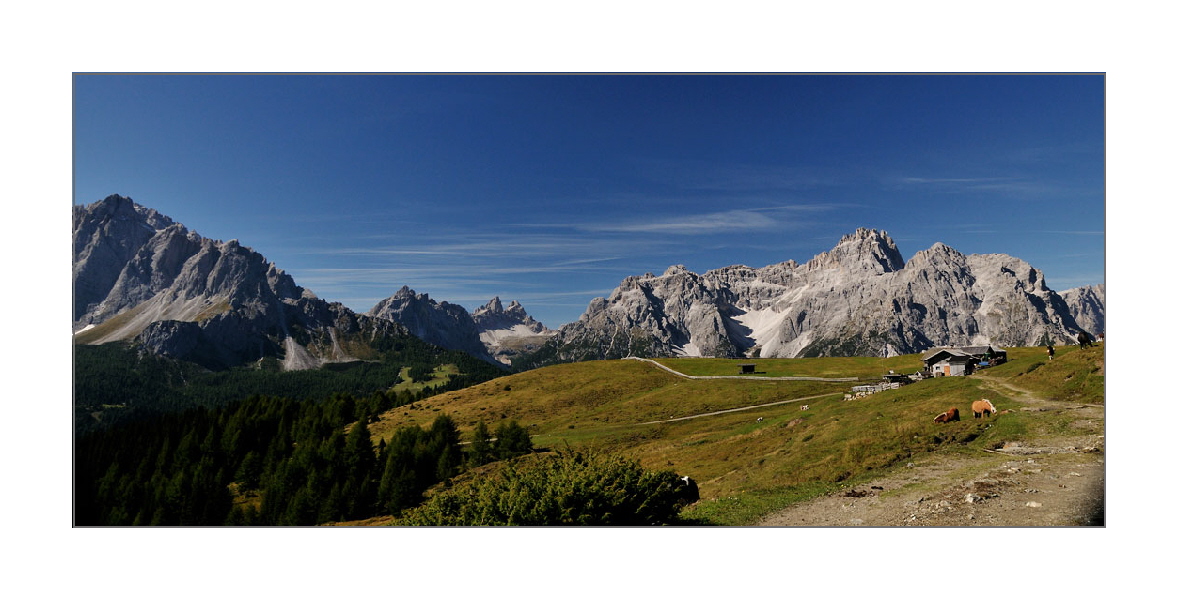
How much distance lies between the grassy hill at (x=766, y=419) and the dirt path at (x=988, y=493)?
2.81 ft

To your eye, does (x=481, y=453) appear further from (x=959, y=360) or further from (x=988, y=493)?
(x=959, y=360)

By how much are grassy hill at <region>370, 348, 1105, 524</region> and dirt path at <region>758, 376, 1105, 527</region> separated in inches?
33.7

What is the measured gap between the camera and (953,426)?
25.7 m

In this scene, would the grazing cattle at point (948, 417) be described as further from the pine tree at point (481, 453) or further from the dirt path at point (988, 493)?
the pine tree at point (481, 453)

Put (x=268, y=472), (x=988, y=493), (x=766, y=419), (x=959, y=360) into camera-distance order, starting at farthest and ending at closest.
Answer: (x=959, y=360)
(x=268, y=472)
(x=766, y=419)
(x=988, y=493)

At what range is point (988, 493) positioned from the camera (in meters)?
18.6

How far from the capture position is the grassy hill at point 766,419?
23.0 meters

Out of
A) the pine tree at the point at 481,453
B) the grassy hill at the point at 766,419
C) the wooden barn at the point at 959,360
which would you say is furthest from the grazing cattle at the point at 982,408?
the pine tree at the point at 481,453

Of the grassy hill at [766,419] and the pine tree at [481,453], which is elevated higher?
the grassy hill at [766,419]

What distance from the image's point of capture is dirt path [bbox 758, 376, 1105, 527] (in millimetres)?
18188

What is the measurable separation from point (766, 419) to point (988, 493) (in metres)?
28.9

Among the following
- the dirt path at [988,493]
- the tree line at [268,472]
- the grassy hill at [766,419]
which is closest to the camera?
the dirt path at [988,493]

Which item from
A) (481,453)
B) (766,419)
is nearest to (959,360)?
(766,419)

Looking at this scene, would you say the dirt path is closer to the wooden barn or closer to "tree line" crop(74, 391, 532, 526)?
"tree line" crop(74, 391, 532, 526)
